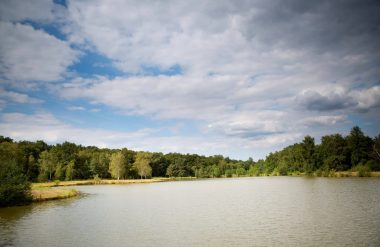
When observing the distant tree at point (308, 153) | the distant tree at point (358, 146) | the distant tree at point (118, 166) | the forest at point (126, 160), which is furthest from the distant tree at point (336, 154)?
the distant tree at point (118, 166)

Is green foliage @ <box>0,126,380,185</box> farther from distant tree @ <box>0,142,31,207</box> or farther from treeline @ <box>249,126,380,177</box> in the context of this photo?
distant tree @ <box>0,142,31,207</box>

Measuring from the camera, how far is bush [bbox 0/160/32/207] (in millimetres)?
42750

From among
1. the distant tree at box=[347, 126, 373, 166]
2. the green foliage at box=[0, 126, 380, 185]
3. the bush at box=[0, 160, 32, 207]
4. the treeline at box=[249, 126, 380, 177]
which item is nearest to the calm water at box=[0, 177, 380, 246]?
the bush at box=[0, 160, 32, 207]

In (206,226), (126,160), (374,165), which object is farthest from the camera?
(126,160)

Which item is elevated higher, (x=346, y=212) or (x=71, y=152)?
(x=71, y=152)

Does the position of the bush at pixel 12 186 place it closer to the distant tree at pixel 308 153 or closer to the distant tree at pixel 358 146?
the distant tree at pixel 358 146

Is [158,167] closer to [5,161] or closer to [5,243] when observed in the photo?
[5,161]

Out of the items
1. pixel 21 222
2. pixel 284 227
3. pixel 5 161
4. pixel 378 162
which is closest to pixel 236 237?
pixel 284 227

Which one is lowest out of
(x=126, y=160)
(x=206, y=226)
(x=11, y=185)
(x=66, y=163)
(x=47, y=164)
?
(x=206, y=226)

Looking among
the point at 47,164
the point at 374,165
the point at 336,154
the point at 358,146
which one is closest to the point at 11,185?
the point at 47,164

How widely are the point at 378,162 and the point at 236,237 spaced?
105 m

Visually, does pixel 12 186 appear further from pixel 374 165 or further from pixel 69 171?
pixel 374 165

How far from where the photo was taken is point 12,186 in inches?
1724

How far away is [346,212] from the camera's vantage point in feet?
100
